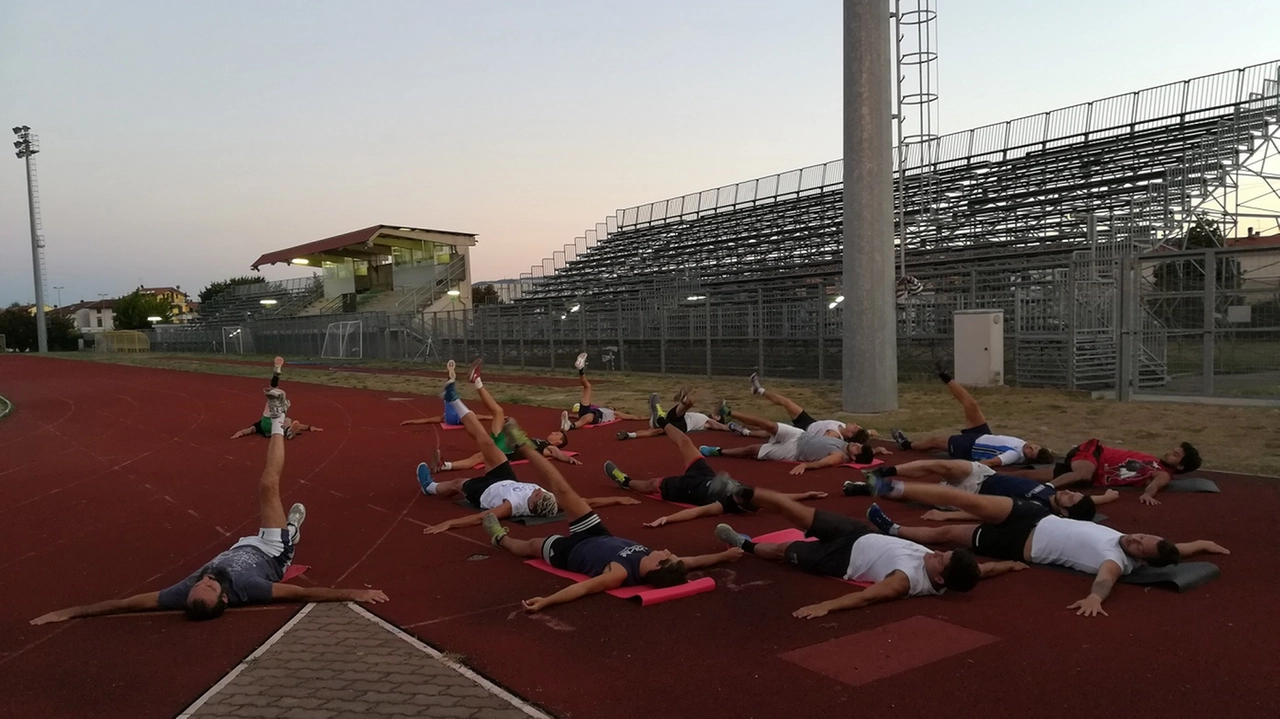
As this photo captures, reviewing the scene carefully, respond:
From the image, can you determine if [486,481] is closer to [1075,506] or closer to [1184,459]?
[1075,506]

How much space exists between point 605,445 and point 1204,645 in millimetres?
9652

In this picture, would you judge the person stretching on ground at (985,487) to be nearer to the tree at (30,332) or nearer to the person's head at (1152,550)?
the person's head at (1152,550)

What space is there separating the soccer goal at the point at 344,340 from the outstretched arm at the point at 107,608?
4049 cm

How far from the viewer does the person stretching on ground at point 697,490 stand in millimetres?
Answer: 8352

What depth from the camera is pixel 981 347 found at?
61.8ft

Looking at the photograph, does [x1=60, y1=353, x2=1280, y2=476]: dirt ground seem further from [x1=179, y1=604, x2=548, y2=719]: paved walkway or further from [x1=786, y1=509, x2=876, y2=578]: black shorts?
[x1=179, y1=604, x2=548, y2=719]: paved walkway

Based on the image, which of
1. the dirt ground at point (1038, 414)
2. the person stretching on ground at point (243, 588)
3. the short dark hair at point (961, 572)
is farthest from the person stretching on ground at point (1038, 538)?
the dirt ground at point (1038, 414)

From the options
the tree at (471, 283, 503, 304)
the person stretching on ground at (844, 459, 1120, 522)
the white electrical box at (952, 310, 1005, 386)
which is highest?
the tree at (471, 283, 503, 304)

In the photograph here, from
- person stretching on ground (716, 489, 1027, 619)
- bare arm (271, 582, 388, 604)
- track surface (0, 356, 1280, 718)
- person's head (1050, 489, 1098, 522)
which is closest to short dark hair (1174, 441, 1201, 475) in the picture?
track surface (0, 356, 1280, 718)

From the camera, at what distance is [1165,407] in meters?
15.1

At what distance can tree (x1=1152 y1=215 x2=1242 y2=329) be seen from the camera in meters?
15.5

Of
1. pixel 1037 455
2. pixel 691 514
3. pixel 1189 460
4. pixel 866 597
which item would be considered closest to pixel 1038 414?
pixel 1037 455

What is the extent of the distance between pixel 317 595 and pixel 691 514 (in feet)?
11.8

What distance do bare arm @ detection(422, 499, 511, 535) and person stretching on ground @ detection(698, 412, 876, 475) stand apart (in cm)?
385
